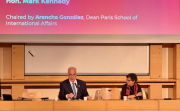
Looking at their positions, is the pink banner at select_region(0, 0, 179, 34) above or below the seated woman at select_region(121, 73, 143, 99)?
above

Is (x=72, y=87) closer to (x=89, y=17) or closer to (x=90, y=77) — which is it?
(x=90, y=77)

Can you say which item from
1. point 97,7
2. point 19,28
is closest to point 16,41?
point 19,28

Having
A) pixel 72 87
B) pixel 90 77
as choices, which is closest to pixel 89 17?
pixel 90 77

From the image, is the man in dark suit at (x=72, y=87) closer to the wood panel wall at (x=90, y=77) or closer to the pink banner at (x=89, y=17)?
the wood panel wall at (x=90, y=77)

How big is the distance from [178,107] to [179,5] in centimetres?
297

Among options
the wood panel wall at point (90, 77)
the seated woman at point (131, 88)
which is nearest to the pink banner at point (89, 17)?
the wood panel wall at point (90, 77)

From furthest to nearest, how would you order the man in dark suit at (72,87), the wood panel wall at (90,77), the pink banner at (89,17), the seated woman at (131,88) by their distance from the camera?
the wood panel wall at (90,77) → the pink banner at (89,17) → the seated woman at (131,88) → the man in dark suit at (72,87)

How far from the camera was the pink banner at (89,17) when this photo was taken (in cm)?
491

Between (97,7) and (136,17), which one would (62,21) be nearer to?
(97,7)

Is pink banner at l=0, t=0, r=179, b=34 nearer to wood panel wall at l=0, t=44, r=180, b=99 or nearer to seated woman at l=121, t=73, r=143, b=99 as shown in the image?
wood panel wall at l=0, t=44, r=180, b=99

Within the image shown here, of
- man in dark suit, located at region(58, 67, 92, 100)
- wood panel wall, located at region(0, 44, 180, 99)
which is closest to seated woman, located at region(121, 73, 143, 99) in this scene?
man in dark suit, located at region(58, 67, 92, 100)

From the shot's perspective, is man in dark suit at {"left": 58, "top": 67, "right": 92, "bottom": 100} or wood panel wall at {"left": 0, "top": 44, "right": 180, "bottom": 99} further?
wood panel wall at {"left": 0, "top": 44, "right": 180, "bottom": 99}

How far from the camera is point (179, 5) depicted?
510 centimetres

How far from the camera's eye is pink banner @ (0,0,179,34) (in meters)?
4.91
